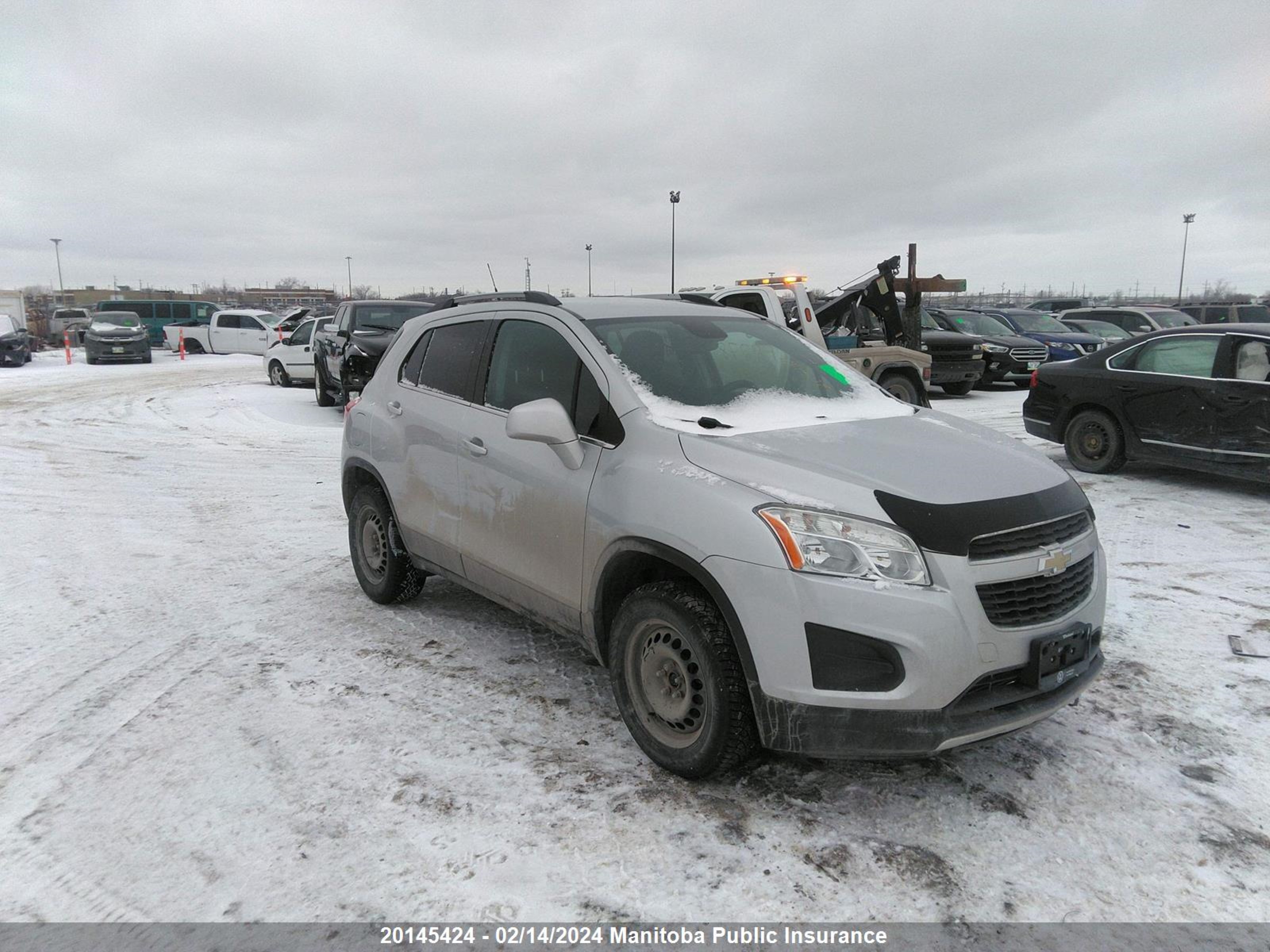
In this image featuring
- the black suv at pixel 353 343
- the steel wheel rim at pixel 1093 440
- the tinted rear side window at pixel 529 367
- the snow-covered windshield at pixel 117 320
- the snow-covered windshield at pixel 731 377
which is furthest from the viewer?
the snow-covered windshield at pixel 117 320

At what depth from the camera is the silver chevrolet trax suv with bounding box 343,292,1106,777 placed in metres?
2.84

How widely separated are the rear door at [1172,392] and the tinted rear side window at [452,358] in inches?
274

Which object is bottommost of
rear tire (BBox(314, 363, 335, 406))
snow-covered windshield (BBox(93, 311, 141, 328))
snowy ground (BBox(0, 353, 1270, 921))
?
snowy ground (BBox(0, 353, 1270, 921))

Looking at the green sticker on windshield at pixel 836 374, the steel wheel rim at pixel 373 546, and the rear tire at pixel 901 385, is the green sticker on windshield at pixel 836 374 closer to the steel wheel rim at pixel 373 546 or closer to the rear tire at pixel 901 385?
the steel wheel rim at pixel 373 546

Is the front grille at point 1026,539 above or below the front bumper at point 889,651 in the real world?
above

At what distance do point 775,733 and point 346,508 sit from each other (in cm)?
355

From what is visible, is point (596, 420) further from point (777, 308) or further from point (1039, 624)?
point (777, 308)

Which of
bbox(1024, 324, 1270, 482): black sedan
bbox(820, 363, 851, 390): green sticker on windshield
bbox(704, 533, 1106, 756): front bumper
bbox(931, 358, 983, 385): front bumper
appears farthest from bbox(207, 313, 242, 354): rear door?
bbox(704, 533, 1106, 756): front bumper

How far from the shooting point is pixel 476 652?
4602mm

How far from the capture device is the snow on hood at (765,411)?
352 cm

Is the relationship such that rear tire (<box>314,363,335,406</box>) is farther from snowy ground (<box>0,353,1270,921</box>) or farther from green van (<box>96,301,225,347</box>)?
green van (<box>96,301,225,347</box>)

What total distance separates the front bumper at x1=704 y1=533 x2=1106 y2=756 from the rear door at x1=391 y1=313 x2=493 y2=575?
1.96m

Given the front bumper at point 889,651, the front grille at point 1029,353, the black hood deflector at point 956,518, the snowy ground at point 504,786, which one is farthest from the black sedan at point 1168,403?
the front grille at point 1029,353

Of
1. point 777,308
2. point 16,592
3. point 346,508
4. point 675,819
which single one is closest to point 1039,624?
point 675,819
